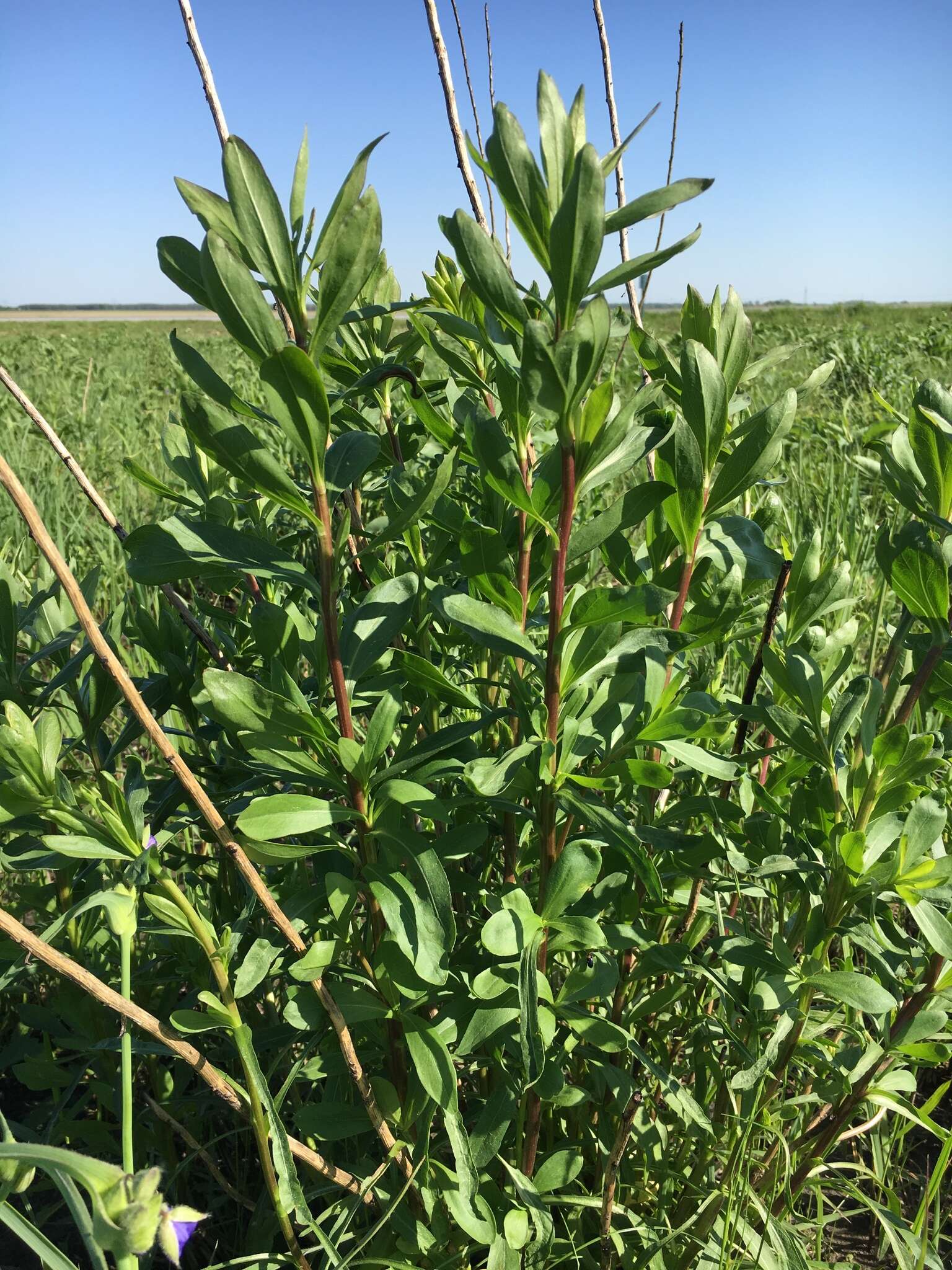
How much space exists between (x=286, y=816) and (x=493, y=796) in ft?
0.52

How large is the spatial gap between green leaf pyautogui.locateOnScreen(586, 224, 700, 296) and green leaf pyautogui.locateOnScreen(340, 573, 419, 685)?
0.91 ft

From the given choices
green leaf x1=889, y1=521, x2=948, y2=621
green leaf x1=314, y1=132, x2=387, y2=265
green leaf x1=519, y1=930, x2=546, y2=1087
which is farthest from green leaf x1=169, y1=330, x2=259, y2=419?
green leaf x1=889, y1=521, x2=948, y2=621

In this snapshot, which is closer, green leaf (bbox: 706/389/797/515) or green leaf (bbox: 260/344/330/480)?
green leaf (bbox: 260/344/330/480)

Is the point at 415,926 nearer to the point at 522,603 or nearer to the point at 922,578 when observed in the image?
the point at 522,603

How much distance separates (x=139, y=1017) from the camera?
70 centimetres

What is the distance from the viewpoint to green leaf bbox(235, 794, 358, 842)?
2.22ft

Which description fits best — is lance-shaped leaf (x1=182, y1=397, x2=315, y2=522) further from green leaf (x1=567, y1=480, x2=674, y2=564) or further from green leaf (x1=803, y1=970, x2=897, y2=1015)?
green leaf (x1=803, y1=970, x2=897, y2=1015)

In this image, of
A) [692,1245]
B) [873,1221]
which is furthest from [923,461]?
[873,1221]

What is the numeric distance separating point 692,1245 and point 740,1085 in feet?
0.90

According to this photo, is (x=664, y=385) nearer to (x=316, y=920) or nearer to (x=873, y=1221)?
(x=316, y=920)

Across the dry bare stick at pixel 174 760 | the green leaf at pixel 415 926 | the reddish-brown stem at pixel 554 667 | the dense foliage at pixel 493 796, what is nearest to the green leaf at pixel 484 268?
the dense foliage at pixel 493 796

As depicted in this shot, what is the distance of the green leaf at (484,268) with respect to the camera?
64 centimetres

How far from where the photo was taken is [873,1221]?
1.18 meters

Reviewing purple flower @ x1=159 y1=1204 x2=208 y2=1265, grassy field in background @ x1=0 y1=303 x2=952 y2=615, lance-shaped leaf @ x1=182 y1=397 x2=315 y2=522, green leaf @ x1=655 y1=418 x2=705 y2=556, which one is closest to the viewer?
purple flower @ x1=159 y1=1204 x2=208 y2=1265
